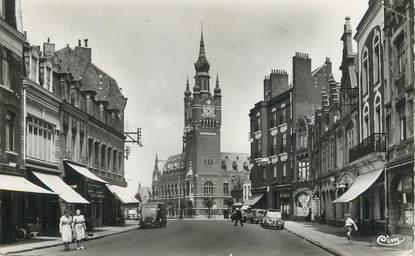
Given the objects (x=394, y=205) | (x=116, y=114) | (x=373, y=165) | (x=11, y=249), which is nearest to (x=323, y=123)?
(x=116, y=114)

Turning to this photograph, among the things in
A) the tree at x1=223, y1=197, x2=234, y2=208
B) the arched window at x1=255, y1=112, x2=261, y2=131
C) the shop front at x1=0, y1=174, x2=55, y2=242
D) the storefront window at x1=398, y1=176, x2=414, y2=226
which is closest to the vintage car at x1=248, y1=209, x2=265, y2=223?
the arched window at x1=255, y1=112, x2=261, y2=131

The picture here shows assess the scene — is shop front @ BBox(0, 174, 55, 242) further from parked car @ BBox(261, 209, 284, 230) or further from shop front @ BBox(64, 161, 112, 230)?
parked car @ BBox(261, 209, 284, 230)

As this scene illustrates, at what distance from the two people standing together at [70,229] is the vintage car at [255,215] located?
3411 centimetres

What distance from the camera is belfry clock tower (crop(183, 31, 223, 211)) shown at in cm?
13475

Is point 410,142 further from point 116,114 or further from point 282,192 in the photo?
point 282,192

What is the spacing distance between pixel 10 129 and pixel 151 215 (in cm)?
2251

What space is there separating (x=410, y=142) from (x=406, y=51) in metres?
3.51

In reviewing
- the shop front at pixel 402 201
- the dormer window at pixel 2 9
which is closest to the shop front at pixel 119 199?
the dormer window at pixel 2 9

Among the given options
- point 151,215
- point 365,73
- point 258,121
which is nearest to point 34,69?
point 365,73

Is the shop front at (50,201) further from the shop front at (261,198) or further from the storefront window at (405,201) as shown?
the shop front at (261,198)

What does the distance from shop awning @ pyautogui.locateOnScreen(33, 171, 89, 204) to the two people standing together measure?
17.1 ft

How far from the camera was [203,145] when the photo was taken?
134750 millimetres

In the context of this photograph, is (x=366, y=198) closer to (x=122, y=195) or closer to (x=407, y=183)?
(x=407, y=183)

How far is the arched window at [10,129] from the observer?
87.0 ft
